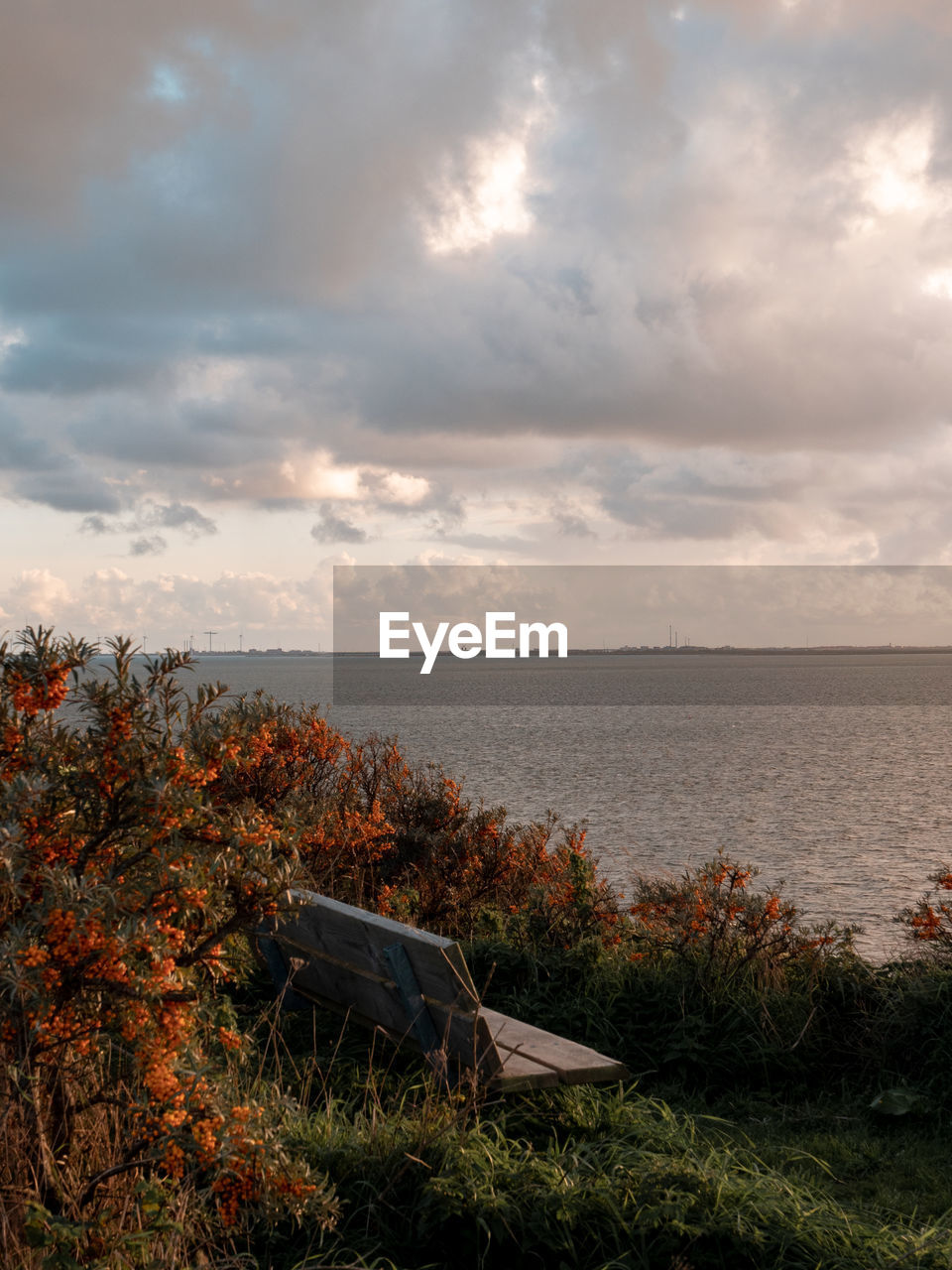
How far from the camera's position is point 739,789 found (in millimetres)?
32469

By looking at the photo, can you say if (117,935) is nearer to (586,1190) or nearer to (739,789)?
(586,1190)

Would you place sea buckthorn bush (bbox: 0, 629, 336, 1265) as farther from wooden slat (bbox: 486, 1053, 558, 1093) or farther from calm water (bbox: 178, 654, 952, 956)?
calm water (bbox: 178, 654, 952, 956)

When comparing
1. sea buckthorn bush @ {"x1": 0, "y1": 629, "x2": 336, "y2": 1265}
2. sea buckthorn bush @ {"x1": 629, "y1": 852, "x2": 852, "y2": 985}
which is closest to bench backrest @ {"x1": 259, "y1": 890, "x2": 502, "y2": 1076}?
sea buckthorn bush @ {"x1": 0, "y1": 629, "x2": 336, "y2": 1265}

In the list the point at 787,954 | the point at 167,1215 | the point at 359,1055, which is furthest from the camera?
the point at 787,954

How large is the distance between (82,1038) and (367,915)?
1.75 m

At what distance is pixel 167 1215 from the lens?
307 centimetres

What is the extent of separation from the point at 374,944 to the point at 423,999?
317 millimetres

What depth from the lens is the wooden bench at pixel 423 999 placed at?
3975mm

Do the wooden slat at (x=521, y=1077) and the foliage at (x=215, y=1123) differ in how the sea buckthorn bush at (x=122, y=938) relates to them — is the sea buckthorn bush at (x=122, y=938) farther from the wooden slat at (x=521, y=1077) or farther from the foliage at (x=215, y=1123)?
the wooden slat at (x=521, y=1077)

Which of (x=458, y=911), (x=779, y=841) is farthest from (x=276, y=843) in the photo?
(x=779, y=841)

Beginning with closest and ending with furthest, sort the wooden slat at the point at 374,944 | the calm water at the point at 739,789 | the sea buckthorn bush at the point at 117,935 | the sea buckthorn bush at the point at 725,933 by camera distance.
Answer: the sea buckthorn bush at the point at 117,935, the wooden slat at the point at 374,944, the sea buckthorn bush at the point at 725,933, the calm water at the point at 739,789

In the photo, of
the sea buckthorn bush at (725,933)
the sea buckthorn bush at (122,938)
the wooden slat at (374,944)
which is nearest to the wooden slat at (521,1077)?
the wooden slat at (374,944)

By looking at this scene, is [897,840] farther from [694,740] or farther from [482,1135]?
[694,740]

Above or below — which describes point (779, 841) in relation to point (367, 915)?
below
